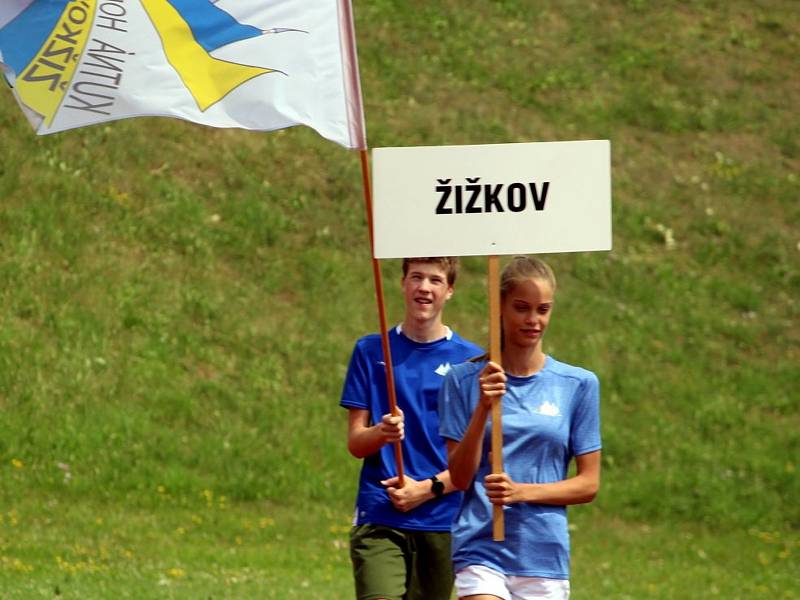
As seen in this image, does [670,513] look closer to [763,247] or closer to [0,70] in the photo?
[763,247]

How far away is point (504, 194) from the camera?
5.41 meters

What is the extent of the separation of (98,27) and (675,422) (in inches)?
423

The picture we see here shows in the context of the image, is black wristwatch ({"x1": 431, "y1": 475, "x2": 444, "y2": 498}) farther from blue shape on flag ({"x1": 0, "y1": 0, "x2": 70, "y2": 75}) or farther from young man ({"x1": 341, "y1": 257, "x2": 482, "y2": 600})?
blue shape on flag ({"x1": 0, "y1": 0, "x2": 70, "y2": 75})

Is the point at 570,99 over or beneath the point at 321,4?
over

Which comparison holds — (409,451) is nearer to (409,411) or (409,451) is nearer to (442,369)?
(409,411)

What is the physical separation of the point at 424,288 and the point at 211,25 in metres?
1.34

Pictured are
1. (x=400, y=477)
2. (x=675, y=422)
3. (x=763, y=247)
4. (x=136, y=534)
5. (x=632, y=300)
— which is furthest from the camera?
(x=763, y=247)

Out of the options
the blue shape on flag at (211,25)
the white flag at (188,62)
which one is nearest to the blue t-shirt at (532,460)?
the white flag at (188,62)

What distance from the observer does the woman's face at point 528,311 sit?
5129 mm

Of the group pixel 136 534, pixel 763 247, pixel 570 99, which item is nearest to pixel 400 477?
pixel 136 534

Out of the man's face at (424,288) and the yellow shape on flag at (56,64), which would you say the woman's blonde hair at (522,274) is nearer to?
the man's face at (424,288)

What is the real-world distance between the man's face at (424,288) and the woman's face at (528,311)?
2.53ft

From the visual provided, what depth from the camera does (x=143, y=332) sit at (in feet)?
49.3

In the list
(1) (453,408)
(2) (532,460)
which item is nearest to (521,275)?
(1) (453,408)
